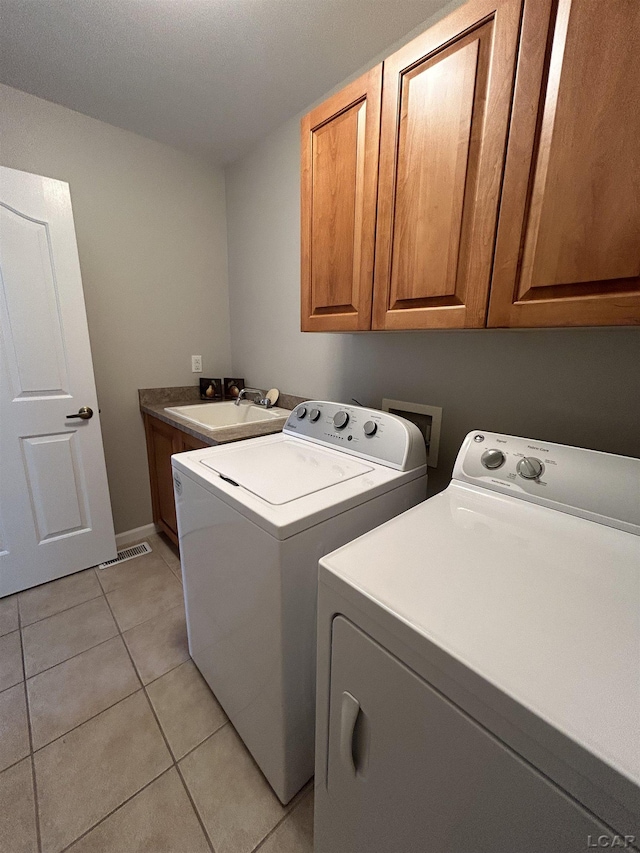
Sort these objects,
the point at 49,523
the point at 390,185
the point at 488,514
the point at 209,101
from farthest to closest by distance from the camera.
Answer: the point at 49,523 → the point at 209,101 → the point at 390,185 → the point at 488,514

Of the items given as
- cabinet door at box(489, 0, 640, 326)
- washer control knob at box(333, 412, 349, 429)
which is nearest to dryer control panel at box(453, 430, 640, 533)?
cabinet door at box(489, 0, 640, 326)

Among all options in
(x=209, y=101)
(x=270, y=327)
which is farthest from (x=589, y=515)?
(x=209, y=101)

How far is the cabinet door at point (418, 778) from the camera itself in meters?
0.40

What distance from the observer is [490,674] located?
0.42m

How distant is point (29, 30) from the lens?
1273mm

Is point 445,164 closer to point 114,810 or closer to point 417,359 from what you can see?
point 417,359

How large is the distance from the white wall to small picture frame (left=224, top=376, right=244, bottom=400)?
0.18 metres

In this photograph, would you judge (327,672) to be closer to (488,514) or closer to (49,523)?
(488,514)

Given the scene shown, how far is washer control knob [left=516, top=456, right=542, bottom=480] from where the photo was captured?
862mm

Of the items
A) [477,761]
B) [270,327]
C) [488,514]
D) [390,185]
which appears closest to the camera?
[477,761]

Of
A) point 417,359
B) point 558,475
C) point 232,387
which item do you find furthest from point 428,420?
point 232,387

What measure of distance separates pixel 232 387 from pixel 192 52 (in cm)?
165

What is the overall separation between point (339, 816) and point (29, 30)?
266cm

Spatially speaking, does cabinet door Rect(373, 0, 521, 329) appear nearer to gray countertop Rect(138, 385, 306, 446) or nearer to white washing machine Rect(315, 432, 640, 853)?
white washing machine Rect(315, 432, 640, 853)
